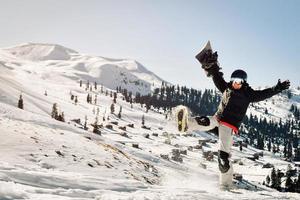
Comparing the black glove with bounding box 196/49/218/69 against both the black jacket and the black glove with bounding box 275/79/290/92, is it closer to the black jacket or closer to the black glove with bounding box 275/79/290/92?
the black jacket

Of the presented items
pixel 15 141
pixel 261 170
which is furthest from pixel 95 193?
pixel 261 170

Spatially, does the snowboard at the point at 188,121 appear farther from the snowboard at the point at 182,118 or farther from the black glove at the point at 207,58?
the black glove at the point at 207,58

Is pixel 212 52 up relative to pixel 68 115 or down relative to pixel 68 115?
up

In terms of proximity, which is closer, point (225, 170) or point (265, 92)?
point (225, 170)

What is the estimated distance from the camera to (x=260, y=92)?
1188 centimetres

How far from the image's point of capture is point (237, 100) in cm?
1177

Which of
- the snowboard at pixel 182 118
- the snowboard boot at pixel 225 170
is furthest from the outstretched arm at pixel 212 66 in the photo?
the snowboard boot at pixel 225 170

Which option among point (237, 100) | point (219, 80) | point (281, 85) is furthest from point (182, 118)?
point (281, 85)

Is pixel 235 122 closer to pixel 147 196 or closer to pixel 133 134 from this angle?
pixel 147 196

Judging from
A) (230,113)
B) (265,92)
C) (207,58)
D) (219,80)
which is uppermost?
(207,58)

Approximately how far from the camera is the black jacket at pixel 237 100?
1164 centimetres

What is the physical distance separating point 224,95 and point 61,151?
19.8 ft

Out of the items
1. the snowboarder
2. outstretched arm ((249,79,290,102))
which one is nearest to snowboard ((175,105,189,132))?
the snowboarder

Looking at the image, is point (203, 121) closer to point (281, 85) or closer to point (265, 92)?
point (265, 92)
